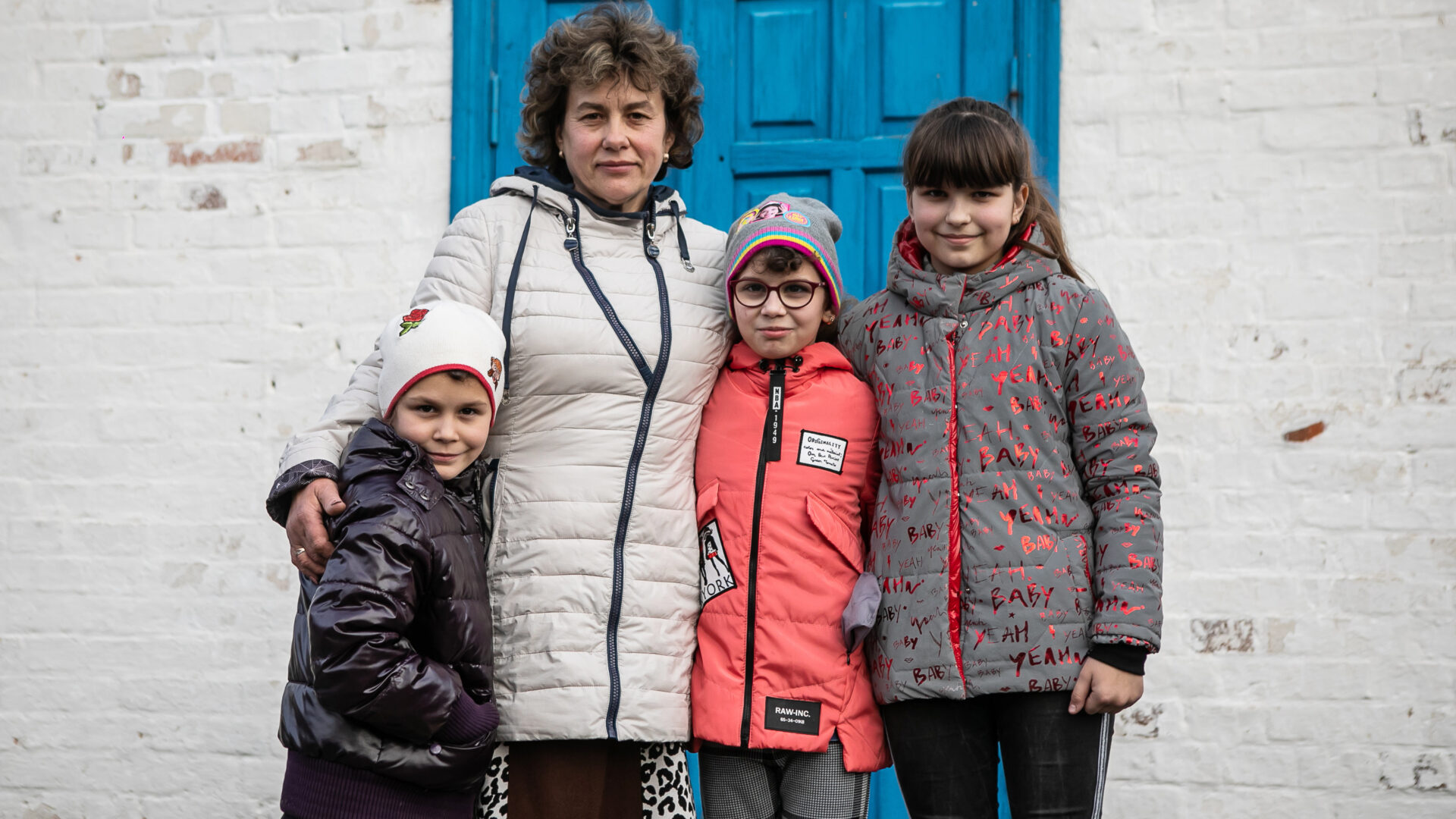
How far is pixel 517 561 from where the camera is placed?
1963mm

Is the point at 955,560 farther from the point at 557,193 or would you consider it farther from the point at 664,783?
the point at 557,193

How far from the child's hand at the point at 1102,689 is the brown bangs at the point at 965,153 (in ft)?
2.71

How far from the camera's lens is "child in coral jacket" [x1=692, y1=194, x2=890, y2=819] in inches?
77.3

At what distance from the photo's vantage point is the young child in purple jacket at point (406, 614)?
1704 mm

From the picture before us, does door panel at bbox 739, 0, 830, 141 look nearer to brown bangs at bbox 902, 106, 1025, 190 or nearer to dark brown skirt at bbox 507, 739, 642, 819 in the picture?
brown bangs at bbox 902, 106, 1025, 190

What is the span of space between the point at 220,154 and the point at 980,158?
7.79ft

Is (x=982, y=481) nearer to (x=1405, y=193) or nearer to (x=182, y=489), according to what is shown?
(x=1405, y=193)

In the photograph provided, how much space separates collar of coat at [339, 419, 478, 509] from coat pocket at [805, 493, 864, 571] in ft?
2.02

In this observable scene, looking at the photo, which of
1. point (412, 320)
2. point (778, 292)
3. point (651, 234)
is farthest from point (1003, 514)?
point (412, 320)

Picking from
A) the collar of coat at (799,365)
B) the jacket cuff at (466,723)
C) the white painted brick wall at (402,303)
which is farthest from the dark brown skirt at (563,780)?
the white painted brick wall at (402,303)

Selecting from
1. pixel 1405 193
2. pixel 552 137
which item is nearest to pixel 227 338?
pixel 552 137

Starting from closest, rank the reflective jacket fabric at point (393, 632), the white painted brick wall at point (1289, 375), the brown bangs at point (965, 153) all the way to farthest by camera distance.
Result: the reflective jacket fabric at point (393, 632)
the brown bangs at point (965, 153)
the white painted brick wall at point (1289, 375)

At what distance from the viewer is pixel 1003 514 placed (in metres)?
1.92

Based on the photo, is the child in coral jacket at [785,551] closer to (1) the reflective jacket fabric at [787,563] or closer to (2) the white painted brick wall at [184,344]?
(1) the reflective jacket fabric at [787,563]
